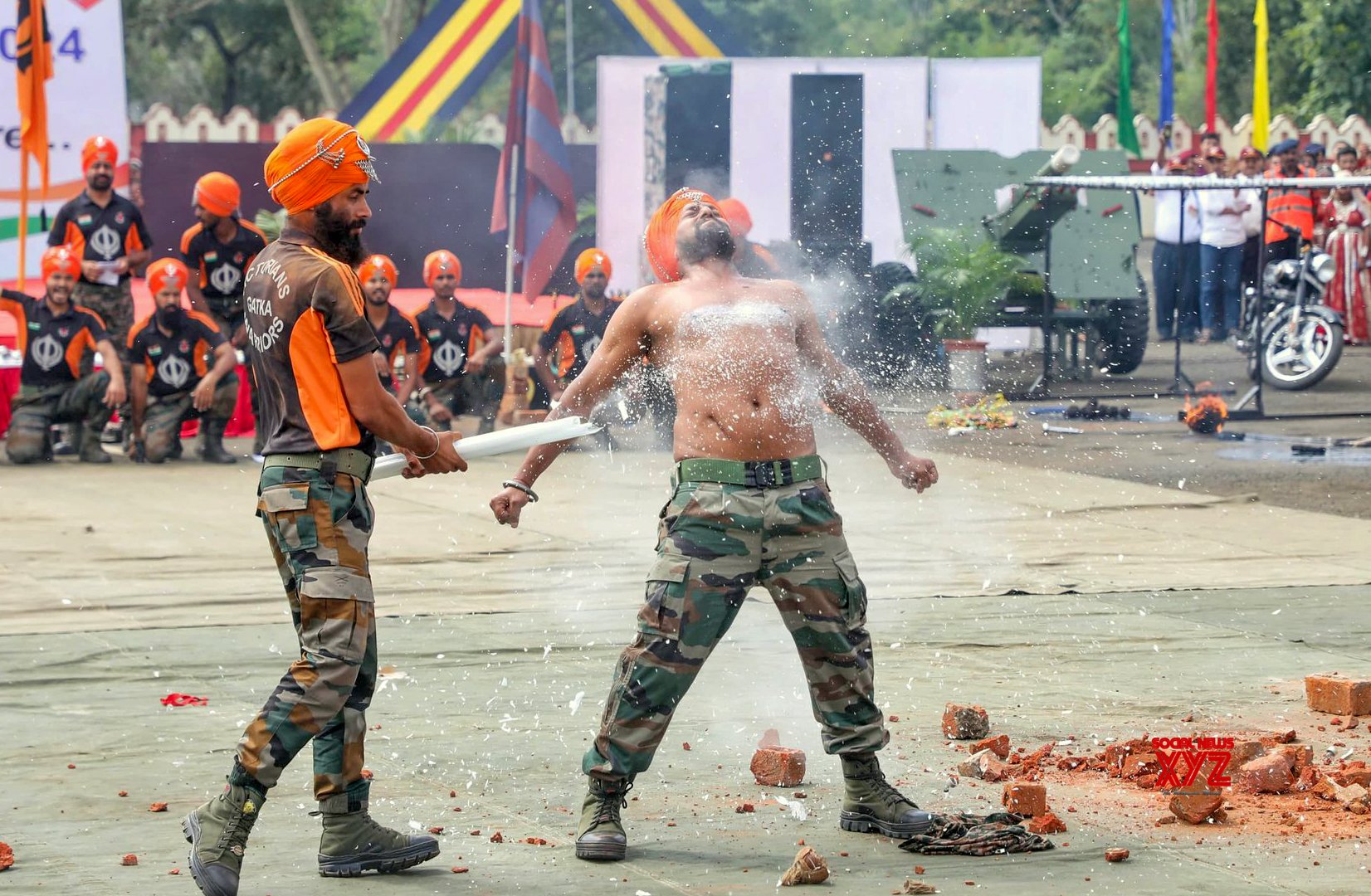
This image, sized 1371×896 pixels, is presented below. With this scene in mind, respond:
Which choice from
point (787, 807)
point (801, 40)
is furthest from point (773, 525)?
point (801, 40)

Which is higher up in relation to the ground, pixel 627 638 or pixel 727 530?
pixel 727 530

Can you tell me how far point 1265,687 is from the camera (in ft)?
21.5

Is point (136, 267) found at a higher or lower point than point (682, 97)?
lower

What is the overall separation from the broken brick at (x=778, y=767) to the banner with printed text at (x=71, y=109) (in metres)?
11.8

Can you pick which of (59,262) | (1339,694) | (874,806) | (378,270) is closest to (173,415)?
(59,262)

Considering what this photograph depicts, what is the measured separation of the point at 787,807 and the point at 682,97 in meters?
14.1

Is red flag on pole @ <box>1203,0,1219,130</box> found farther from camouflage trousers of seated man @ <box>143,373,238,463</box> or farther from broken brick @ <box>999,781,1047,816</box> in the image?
broken brick @ <box>999,781,1047,816</box>

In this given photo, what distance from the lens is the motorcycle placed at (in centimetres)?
1614

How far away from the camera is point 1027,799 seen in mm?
4891

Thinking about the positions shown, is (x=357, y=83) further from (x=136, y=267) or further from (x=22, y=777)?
(x=22, y=777)

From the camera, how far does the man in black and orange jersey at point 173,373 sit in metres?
13.1

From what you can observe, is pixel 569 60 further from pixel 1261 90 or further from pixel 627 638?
pixel 627 638

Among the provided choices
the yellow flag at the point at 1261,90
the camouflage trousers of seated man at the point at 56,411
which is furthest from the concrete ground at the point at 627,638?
the yellow flag at the point at 1261,90

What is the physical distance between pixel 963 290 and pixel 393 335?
5.78 m
